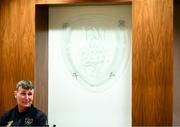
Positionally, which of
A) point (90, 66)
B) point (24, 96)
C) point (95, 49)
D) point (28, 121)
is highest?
point (95, 49)

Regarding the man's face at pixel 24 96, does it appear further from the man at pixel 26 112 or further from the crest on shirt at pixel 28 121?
the crest on shirt at pixel 28 121

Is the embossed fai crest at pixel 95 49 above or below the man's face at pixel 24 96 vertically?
above

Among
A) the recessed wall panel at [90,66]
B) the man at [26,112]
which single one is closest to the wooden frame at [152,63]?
the recessed wall panel at [90,66]

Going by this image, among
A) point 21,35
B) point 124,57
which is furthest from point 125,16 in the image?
point 21,35

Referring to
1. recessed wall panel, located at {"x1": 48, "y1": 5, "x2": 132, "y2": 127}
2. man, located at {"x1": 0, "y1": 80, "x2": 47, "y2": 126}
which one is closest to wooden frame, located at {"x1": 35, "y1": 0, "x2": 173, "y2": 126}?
recessed wall panel, located at {"x1": 48, "y1": 5, "x2": 132, "y2": 127}

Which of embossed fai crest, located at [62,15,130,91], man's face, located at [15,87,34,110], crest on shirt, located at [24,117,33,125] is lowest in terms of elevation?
crest on shirt, located at [24,117,33,125]

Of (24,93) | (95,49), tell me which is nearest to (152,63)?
(95,49)

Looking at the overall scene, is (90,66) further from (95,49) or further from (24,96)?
(24,96)

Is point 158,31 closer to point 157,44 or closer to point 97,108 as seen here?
point 157,44

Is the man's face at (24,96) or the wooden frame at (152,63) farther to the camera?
the wooden frame at (152,63)

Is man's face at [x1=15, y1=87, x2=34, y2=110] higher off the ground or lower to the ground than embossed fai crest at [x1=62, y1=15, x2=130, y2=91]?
lower

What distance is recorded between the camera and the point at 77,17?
4.07 metres

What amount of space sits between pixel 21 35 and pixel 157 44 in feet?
4.75

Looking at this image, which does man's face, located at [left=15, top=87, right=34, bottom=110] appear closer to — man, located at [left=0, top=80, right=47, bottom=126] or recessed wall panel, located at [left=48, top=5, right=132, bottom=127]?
man, located at [left=0, top=80, right=47, bottom=126]
